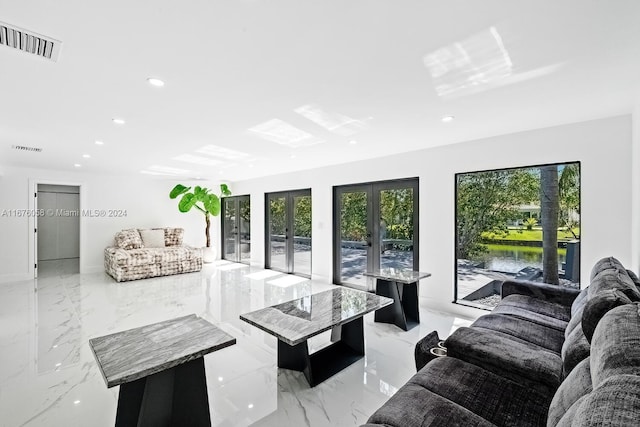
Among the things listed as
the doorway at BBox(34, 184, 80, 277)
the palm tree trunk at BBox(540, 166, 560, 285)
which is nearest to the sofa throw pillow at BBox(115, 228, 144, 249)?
the doorway at BBox(34, 184, 80, 277)

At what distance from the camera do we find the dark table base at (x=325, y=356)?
2508 millimetres

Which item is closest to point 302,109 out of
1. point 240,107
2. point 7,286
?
point 240,107

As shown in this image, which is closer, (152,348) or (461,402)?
(461,402)

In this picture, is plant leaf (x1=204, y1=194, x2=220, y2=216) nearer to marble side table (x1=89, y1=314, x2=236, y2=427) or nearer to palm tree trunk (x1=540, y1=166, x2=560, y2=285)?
marble side table (x1=89, y1=314, x2=236, y2=427)

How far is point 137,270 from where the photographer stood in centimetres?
628

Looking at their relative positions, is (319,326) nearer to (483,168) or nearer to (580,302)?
(580,302)

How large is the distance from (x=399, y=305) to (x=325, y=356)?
1.22m

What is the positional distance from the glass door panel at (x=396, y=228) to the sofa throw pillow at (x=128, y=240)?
5.74 m

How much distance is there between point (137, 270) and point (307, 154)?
4.49 metres

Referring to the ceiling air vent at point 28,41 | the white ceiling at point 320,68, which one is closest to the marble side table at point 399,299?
the white ceiling at point 320,68

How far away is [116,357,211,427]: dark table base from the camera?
1.57m

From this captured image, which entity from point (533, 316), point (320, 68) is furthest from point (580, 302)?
point (320, 68)

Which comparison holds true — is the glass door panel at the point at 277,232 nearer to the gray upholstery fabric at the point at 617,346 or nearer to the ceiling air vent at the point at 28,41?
the ceiling air vent at the point at 28,41

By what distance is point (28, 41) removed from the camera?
1756mm
